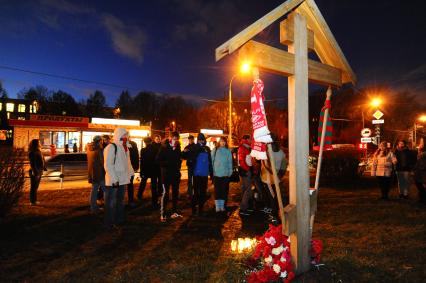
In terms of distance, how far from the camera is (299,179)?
4.30 meters

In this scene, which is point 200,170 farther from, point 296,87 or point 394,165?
point 394,165

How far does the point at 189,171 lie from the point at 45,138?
31821 mm

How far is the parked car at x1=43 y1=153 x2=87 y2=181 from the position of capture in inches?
602

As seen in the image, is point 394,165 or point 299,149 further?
point 394,165

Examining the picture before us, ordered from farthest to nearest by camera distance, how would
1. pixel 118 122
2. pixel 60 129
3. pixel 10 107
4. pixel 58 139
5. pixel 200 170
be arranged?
pixel 10 107
pixel 58 139
pixel 60 129
pixel 118 122
pixel 200 170

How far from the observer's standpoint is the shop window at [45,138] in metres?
35.7

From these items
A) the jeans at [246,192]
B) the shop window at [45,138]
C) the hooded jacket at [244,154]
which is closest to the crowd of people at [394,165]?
the jeans at [246,192]

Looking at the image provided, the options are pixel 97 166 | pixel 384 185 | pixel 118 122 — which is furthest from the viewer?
pixel 118 122

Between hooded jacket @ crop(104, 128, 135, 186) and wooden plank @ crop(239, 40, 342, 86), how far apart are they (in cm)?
423

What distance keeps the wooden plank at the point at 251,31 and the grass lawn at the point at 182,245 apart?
2.78 metres

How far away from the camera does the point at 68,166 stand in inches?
634

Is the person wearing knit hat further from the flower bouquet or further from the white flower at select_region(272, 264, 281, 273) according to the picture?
the white flower at select_region(272, 264, 281, 273)

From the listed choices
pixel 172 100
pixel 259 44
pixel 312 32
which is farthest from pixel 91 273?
pixel 172 100

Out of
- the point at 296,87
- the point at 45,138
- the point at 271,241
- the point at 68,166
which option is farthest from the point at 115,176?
the point at 45,138
